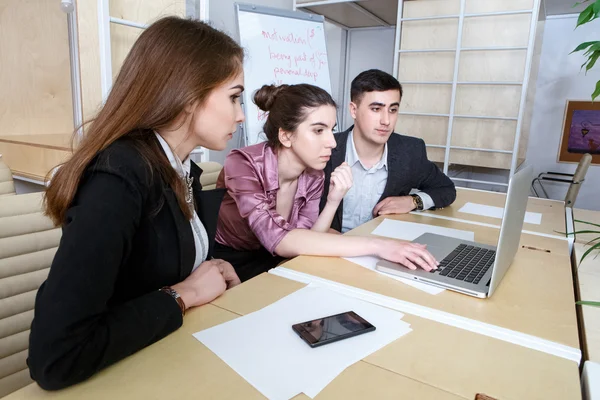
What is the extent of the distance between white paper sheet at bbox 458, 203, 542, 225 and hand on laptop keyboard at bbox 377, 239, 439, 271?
32.6 inches

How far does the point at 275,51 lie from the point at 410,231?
1873mm

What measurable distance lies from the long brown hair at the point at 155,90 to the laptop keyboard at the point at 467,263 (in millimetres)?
661

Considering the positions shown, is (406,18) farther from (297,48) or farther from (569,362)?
(569,362)

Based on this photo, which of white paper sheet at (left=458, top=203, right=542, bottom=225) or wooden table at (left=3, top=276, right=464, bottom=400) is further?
white paper sheet at (left=458, top=203, right=542, bottom=225)

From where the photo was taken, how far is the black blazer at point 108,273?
1.91 ft

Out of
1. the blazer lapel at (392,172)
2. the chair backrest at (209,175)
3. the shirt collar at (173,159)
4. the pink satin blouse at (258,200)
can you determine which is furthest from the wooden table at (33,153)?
the blazer lapel at (392,172)

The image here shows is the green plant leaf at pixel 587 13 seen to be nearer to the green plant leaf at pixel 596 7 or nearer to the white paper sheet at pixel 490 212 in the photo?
the green plant leaf at pixel 596 7

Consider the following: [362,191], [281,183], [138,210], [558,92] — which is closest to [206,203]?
[138,210]

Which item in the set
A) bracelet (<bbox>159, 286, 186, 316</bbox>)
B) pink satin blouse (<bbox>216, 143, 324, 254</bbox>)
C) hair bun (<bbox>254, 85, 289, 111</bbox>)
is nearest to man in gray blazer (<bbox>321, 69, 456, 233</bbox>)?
A: pink satin blouse (<bbox>216, 143, 324, 254</bbox>)

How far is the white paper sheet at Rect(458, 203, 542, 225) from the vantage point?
175 cm

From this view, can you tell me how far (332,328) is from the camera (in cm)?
76

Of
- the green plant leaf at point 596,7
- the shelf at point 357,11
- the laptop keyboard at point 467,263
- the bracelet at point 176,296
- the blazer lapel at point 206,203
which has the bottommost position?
the laptop keyboard at point 467,263

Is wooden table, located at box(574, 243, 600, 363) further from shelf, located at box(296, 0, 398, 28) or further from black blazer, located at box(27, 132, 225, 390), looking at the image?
shelf, located at box(296, 0, 398, 28)

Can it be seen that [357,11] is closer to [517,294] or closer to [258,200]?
[258,200]
